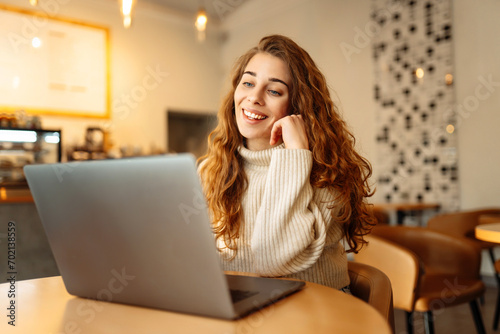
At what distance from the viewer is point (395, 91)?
454cm

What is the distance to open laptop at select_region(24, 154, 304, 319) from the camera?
0.56 m

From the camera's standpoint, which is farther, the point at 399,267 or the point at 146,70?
the point at 146,70

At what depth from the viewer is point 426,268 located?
6.96 feet

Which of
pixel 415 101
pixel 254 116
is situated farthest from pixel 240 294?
pixel 415 101

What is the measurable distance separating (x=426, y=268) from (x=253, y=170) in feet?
4.36

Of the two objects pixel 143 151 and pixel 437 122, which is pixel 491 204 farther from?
pixel 143 151

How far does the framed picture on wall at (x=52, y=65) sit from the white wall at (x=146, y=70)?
0.38 ft

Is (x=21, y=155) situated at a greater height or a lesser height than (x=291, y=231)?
greater

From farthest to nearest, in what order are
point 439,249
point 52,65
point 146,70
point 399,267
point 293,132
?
1. point 146,70
2. point 52,65
3. point 439,249
4. point 399,267
5. point 293,132

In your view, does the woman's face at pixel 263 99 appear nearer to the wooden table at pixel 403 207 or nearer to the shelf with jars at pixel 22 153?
the shelf with jars at pixel 22 153

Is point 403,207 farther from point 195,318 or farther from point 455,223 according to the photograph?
point 195,318

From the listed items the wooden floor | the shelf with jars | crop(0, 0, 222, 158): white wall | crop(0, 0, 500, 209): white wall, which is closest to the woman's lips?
the wooden floor

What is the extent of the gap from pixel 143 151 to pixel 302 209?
5008 mm

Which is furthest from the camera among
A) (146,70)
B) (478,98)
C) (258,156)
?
(146,70)
